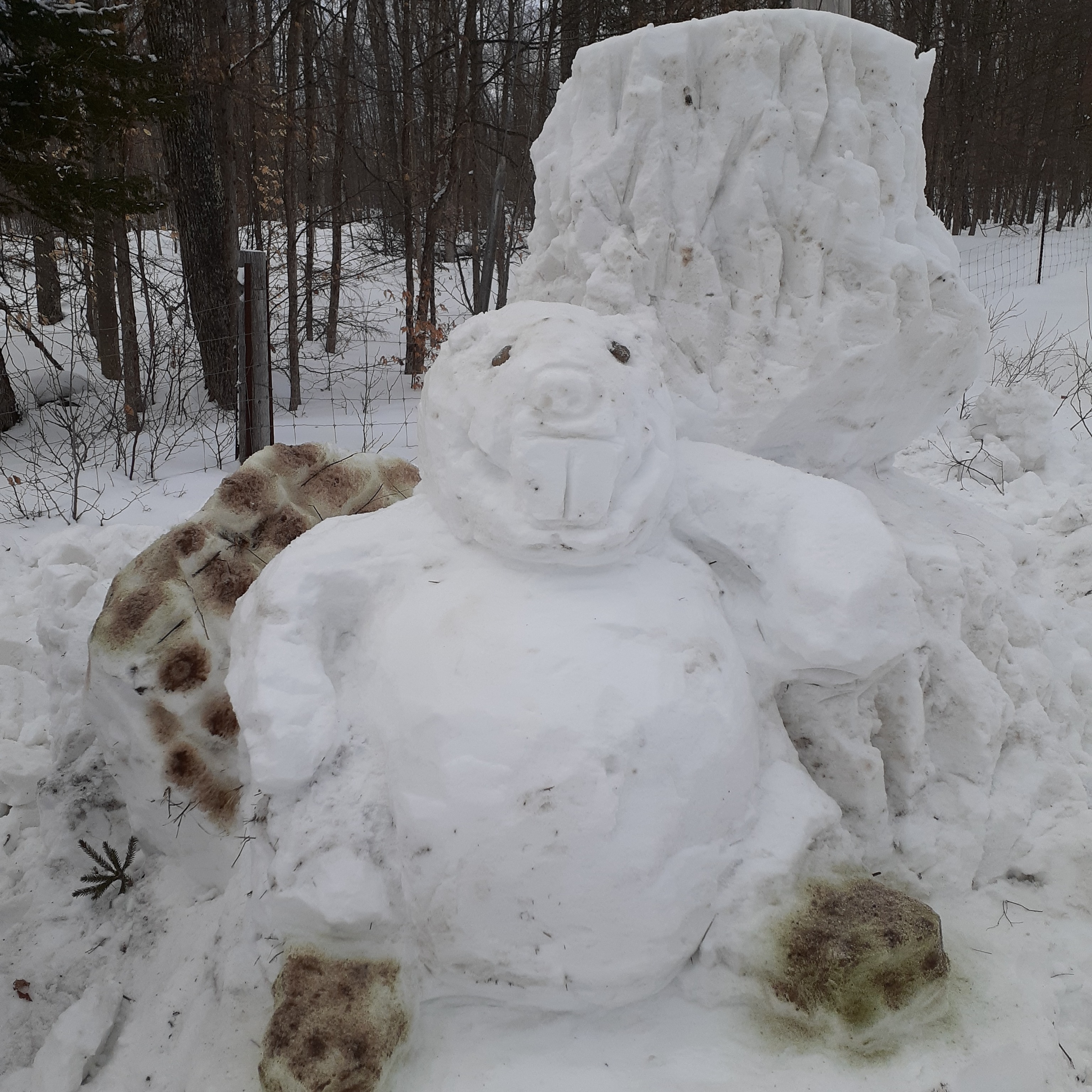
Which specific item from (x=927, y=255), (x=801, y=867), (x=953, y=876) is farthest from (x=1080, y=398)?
(x=801, y=867)

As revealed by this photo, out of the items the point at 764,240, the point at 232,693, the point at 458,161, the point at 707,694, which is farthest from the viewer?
the point at 458,161

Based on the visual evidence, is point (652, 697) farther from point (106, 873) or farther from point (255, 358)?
point (255, 358)

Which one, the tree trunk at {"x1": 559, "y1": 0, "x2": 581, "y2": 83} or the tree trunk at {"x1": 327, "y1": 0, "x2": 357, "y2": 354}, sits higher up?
the tree trunk at {"x1": 559, "y1": 0, "x2": 581, "y2": 83}

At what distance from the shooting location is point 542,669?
163cm

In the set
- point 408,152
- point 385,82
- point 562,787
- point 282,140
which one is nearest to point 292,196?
point 408,152

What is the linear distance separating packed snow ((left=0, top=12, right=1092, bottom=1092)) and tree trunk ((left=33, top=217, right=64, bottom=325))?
57.2 inches

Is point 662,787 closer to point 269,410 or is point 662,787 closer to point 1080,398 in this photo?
point 269,410

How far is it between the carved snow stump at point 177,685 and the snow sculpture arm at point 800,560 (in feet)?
4.08

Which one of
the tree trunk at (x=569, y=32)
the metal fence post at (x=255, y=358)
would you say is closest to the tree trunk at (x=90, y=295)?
the metal fence post at (x=255, y=358)

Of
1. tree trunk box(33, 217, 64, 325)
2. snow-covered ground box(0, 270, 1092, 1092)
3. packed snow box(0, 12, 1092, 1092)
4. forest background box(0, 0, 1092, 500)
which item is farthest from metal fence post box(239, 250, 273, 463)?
packed snow box(0, 12, 1092, 1092)

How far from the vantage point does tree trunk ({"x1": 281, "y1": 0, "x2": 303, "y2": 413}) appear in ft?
21.7

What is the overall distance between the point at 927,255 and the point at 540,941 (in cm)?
214

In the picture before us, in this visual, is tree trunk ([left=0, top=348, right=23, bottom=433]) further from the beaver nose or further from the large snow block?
the beaver nose

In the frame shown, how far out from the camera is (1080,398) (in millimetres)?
6195
